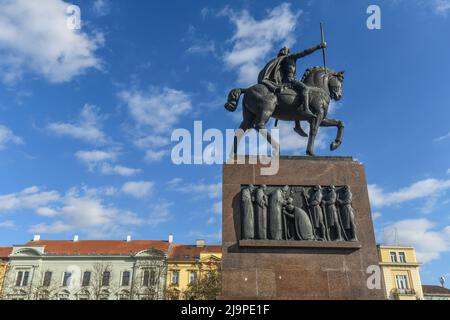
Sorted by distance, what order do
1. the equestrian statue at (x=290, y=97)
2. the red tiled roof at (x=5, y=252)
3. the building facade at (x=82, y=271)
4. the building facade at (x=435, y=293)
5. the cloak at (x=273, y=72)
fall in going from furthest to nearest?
the building facade at (x=435, y=293)
the red tiled roof at (x=5, y=252)
the building facade at (x=82, y=271)
the cloak at (x=273, y=72)
the equestrian statue at (x=290, y=97)

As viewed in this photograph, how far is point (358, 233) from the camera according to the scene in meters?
8.98

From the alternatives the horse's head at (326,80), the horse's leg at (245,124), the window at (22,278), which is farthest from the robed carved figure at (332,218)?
the window at (22,278)

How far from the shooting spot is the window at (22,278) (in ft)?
150

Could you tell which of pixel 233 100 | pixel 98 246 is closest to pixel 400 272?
pixel 98 246

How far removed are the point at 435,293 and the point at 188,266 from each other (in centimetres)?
3407

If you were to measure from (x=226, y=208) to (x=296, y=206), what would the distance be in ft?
5.29

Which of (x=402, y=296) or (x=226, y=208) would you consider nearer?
(x=226, y=208)

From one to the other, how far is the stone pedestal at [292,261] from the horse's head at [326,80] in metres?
Answer: 2.94

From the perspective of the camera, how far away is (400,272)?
4822 cm

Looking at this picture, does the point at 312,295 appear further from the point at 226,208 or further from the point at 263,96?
the point at 263,96

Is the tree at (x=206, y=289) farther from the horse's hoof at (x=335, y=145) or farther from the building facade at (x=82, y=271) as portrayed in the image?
the horse's hoof at (x=335, y=145)

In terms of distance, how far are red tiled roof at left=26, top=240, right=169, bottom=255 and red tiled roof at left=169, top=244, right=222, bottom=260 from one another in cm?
119
